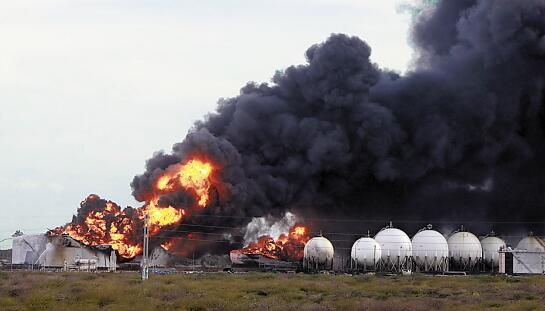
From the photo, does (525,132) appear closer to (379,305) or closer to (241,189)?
(241,189)

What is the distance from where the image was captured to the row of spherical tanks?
4500 inches

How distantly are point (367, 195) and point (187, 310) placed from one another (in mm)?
88784

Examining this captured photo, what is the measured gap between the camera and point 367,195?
136875mm

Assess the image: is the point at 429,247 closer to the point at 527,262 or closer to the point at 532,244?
the point at 527,262

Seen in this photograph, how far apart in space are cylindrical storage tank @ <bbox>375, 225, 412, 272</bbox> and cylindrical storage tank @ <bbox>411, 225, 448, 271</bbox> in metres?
1.67

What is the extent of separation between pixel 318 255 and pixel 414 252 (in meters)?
14.2

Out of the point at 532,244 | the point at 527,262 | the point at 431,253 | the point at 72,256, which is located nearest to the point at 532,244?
the point at 532,244

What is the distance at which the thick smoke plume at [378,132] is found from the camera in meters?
124

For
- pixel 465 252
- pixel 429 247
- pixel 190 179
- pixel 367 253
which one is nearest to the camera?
pixel 190 179

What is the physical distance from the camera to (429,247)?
117 metres

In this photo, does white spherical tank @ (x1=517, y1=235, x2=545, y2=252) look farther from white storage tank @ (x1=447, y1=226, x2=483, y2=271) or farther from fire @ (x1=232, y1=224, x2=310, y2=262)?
fire @ (x1=232, y1=224, x2=310, y2=262)

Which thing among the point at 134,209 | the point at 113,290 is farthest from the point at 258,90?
the point at 113,290

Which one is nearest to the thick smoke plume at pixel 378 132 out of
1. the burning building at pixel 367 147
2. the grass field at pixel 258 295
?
the burning building at pixel 367 147

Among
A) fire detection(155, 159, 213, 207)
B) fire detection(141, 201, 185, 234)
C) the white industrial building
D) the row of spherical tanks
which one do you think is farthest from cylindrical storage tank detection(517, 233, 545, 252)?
the white industrial building
